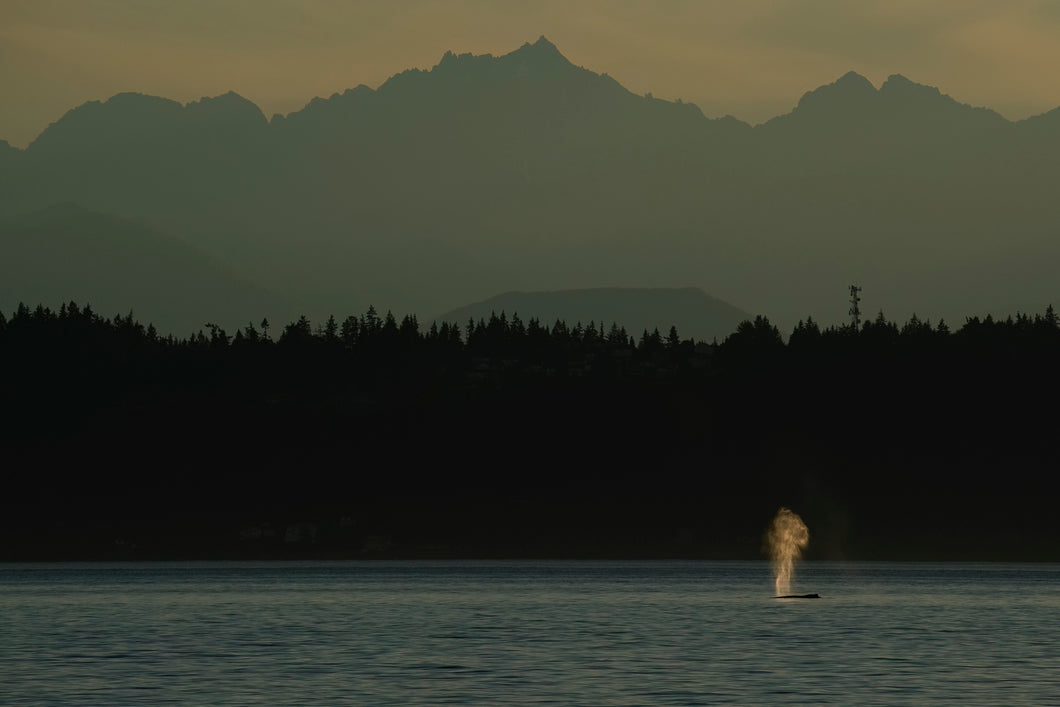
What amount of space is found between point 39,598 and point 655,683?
3401 inches

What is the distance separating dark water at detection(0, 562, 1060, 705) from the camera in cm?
6506

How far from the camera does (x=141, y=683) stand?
6875 centimetres

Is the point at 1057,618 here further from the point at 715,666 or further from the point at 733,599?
the point at 715,666

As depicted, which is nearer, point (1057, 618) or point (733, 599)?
point (1057, 618)

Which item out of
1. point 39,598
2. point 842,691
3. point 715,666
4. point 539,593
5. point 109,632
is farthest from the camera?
point 539,593

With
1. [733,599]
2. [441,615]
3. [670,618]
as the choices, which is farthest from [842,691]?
[733,599]

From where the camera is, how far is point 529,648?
280ft

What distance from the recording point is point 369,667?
75.7 meters

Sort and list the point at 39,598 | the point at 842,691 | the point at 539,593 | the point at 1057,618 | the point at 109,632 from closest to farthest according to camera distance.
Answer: the point at 842,691 → the point at 109,632 → the point at 1057,618 → the point at 39,598 → the point at 539,593

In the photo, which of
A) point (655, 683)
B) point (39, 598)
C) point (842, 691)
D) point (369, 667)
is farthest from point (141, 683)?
point (39, 598)

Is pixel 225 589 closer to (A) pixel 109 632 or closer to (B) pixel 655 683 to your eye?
(A) pixel 109 632

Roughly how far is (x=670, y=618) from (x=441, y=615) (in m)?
15.1

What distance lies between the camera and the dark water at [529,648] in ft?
213

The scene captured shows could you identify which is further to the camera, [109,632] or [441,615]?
[441,615]
